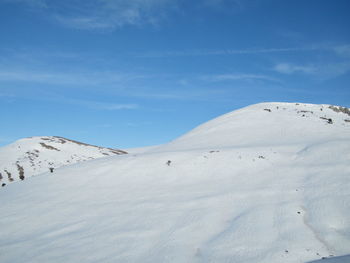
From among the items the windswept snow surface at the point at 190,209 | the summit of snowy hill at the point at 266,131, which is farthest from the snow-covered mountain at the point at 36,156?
the summit of snowy hill at the point at 266,131

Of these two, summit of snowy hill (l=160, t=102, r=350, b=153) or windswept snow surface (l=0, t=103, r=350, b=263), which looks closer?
windswept snow surface (l=0, t=103, r=350, b=263)

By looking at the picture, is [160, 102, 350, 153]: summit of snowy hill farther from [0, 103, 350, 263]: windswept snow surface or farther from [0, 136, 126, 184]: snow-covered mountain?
[0, 136, 126, 184]: snow-covered mountain

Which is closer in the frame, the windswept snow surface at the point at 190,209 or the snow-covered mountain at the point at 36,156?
the windswept snow surface at the point at 190,209

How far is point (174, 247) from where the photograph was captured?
7988mm

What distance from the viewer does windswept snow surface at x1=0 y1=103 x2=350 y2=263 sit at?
770cm

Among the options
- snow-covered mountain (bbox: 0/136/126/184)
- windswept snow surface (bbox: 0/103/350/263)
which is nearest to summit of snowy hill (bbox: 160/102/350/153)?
windswept snow surface (bbox: 0/103/350/263)

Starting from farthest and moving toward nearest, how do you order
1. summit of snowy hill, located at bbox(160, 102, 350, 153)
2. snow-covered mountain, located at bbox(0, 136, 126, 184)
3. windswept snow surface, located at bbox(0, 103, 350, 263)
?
1. snow-covered mountain, located at bbox(0, 136, 126, 184)
2. summit of snowy hill, located at bbox(160, 102, 350, 153)
3. windswept snow surface, located at bbox(0, 103, 350, 263)

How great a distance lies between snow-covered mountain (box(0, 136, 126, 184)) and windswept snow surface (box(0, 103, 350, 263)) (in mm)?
19789

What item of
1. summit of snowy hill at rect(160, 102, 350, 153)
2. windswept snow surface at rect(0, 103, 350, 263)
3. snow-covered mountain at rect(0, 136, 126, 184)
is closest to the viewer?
windswept snow surface at rect(0, 103, 350, 263)

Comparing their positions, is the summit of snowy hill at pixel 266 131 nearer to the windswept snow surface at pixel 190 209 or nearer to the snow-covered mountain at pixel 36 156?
the windswept snow surface at pixel 190 209

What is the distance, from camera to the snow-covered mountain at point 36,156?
34906 millimetres

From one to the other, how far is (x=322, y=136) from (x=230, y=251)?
15.5 metres

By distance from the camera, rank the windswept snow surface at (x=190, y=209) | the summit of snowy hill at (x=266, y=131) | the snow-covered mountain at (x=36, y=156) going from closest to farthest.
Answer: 1. the windswept snow surface at (x=190, y=209)
2. the summit of snowy hill at (x=266, y=131)
3. the snow-covered mountain at (x=36, y=156)

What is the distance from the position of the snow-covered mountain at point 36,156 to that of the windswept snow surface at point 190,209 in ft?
64.9
